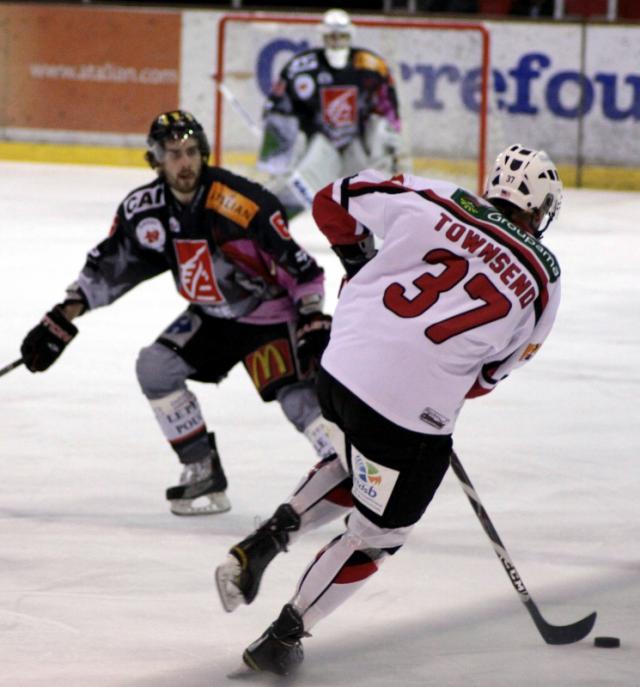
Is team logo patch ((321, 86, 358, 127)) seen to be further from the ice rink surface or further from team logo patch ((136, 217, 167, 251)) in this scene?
team logo patch ((136, 217, 167, 251))

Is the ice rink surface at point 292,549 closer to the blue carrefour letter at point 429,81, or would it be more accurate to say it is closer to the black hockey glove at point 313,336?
the black hockey glove at point 313,336

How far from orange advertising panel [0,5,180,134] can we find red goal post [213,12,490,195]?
23.1 inches

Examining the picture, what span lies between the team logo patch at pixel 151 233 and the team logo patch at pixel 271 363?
0.34 m

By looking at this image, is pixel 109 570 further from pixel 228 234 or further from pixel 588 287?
pixel 588 287

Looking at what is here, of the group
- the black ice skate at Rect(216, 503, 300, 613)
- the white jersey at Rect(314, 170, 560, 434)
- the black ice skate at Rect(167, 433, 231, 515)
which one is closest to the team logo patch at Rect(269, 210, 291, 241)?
the black ice skate at Rect(167, 433, 231, 515)

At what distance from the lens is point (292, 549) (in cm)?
349

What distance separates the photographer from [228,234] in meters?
3.61

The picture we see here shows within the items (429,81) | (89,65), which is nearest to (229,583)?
(429,81)

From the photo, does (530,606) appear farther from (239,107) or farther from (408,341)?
(239,107)

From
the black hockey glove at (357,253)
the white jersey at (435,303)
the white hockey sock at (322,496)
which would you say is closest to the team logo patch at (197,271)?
the black hockey glove at (357,253)

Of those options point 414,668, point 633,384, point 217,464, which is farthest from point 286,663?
point 633,384

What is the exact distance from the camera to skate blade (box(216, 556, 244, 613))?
107 inches

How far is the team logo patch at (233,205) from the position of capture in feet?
11.8

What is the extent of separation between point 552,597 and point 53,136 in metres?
7.86
